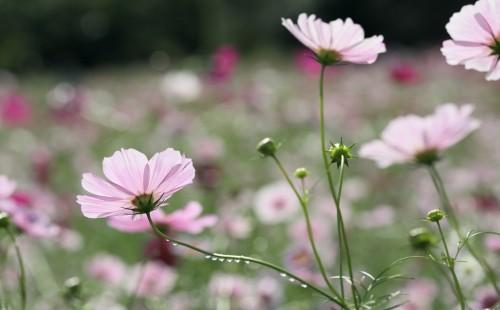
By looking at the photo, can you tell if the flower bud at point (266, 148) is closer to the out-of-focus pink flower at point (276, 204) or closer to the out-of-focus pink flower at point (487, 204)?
the out-of-focus pink flower at point (276, 204)

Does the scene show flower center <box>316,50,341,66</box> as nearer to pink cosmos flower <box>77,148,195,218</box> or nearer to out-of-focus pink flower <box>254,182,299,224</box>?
pink cosmos flower <box>77,148,195,218</box>

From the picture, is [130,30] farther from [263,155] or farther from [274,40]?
[263,155]

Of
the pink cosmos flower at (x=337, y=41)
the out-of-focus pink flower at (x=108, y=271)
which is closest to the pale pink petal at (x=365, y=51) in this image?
the pink cosmos flower at (x=337, y=41)

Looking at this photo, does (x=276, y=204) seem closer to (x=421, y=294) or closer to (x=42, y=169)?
(x=421, y=294)

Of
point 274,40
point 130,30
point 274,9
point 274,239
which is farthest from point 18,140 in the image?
point 130,30

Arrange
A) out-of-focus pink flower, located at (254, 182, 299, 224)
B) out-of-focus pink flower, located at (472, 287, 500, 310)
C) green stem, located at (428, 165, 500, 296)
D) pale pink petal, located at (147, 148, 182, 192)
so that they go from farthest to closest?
out-of-focus pink flower, located at (254, 182, 299, 224)
out-of-focus pink flower, located at (472, 287, 500, 310)
green stem, located at (428, 165, 500, 296)
pale pink petal, located at (147, 148, 182, 192)

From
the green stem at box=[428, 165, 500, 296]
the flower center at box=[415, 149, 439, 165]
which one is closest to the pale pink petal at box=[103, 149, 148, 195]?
the green stem at box=[428, 165, 500, 296]
